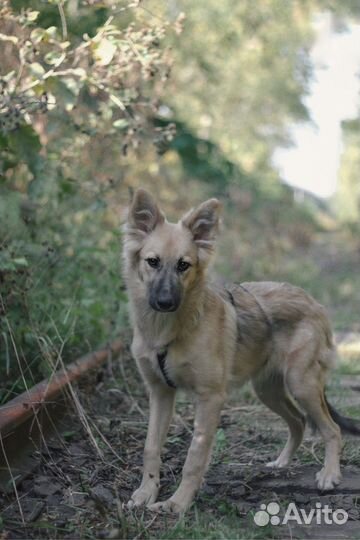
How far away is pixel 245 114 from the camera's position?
2841cm

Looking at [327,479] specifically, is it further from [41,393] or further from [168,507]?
[41,393]

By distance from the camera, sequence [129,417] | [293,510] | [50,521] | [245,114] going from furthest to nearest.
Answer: [245,114] < [129,417] < [293,510] < [50,521]

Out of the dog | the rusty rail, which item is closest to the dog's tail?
the dog

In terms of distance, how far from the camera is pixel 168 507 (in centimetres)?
452

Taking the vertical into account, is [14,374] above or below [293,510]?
below

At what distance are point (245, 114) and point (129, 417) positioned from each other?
23.1 m

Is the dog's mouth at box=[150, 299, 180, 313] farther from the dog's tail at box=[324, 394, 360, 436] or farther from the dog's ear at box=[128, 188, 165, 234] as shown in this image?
the dog's tail at box=[324, 394, 360, 436]

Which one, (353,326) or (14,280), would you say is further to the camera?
(353,326)

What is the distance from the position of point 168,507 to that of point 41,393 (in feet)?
4.46

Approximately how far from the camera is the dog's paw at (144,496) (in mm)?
4555

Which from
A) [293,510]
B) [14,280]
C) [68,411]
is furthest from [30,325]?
[293,510]

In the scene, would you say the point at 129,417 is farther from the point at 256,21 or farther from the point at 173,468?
the point at 256,21

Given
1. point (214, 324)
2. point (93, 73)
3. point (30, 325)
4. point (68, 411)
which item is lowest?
point (68, 411)

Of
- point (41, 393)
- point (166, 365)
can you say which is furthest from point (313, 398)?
point (41, 393)
